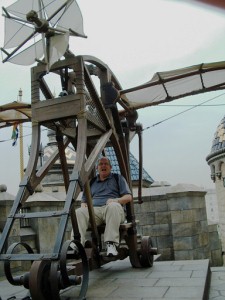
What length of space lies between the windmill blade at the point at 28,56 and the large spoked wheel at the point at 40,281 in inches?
93.0

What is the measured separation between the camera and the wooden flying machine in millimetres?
3078

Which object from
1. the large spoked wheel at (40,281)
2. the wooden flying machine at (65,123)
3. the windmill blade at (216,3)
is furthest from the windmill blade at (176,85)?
the windmill blade at (216,3)

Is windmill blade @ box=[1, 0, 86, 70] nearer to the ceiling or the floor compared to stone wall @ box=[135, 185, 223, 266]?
nearer to the ceiling

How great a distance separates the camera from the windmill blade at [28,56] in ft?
13.4

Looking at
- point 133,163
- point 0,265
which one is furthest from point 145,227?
point 133,163

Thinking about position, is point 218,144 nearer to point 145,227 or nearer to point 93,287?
point 145,227

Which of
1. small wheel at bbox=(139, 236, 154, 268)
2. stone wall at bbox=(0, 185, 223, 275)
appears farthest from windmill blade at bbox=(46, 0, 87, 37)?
stone wall at bbox=(0, 185, 223, 275)

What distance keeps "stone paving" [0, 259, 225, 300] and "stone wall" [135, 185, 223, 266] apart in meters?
3.35

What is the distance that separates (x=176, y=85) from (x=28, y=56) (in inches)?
107

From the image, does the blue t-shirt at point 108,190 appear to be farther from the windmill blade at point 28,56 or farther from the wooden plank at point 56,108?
the windmill blade at point 28,56

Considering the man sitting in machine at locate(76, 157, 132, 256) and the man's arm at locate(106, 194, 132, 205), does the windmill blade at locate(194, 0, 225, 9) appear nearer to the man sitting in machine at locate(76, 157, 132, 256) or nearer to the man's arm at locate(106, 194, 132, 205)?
the man sitting in machine at locate(76, 157, 132, 256)

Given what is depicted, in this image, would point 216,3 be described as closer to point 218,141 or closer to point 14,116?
point 14,116

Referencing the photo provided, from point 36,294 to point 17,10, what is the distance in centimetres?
307

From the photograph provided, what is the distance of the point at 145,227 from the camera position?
370 inches
